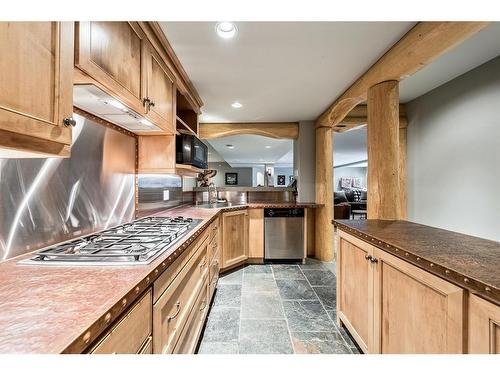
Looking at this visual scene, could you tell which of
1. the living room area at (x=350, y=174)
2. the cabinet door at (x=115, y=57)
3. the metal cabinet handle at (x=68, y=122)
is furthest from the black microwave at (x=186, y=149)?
the living room area at (x=350, y=174)

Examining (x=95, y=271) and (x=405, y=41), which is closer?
(x=95, y=271)

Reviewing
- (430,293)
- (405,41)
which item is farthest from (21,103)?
(405,41)

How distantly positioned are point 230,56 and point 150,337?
1936mm

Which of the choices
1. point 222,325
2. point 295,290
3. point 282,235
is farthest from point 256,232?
point 222,325

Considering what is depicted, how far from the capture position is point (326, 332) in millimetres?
1820

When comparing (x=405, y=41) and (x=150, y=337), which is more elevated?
(x=405, y=41)

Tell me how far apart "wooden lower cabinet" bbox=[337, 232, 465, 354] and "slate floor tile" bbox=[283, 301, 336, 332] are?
0.24 metres

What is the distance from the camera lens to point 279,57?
1875 millimetres

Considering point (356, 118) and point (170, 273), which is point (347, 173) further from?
point (170, 273)

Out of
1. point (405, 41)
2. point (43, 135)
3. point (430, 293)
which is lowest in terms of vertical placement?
point (430, 293)

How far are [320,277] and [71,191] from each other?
2.77 m
